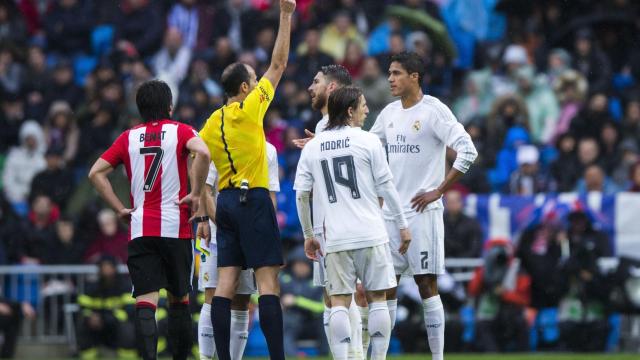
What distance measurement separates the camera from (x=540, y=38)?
23.6 m

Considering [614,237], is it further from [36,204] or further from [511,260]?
[36,204]

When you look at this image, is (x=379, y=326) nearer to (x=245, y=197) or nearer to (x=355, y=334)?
(x=355, y=334)

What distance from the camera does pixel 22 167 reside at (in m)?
21.6

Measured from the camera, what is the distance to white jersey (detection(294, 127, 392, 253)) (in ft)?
37.5

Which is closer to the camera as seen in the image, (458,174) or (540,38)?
(458,174)

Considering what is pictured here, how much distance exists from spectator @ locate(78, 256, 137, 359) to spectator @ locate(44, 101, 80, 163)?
3.85 m

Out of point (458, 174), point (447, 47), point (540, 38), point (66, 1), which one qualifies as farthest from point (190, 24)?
point (458, 174)

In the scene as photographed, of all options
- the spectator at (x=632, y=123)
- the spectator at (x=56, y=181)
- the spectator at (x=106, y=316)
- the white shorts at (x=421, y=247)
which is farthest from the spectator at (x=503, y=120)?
the white shorts at (x=421, y=247)

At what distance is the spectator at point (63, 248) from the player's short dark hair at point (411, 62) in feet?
27.1

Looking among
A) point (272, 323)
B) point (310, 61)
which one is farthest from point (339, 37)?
point (272, 323)

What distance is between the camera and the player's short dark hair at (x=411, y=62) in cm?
1282

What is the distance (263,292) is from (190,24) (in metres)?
13.0

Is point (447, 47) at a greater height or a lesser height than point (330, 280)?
greater

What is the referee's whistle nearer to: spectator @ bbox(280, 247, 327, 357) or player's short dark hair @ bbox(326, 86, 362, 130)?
player's short dark hair @ bbox(326, 86, 362, 130)
